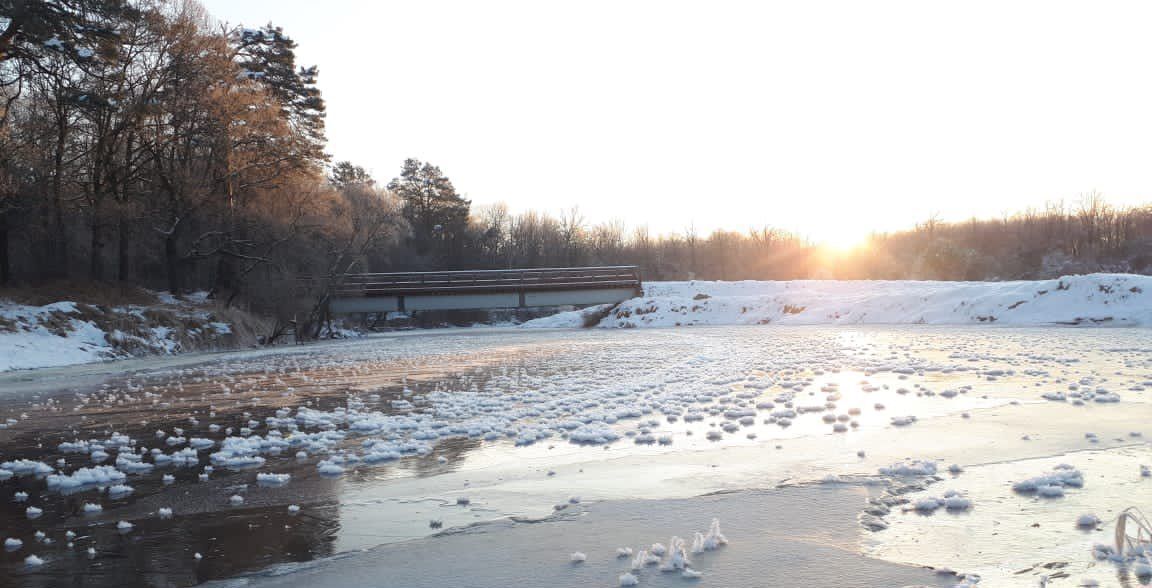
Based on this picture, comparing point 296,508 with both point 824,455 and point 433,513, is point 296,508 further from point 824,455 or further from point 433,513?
point 824,455

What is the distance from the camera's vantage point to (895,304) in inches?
1298

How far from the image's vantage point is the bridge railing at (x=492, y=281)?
141 feet

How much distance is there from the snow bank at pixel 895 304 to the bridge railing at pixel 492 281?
2.22 meters

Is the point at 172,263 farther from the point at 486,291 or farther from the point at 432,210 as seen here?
the point at 432,210

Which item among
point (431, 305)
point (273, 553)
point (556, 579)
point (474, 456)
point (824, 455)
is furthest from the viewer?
point (431, 305)

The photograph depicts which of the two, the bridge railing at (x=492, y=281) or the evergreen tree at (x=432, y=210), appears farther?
the evergreen tree at (x=432, y=210)

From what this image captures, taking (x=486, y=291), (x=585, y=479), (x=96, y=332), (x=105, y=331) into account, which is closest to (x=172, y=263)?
(x=105, y=331)

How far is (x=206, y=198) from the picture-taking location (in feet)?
97.0

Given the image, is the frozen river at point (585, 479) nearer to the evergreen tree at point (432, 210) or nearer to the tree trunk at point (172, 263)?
the tree trunk at point (172, 263)

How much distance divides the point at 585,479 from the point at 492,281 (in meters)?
Answer: 39.5

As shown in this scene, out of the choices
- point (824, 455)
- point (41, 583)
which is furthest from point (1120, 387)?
point (41, 583)

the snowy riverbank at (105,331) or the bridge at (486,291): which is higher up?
the bridge at (486,291)

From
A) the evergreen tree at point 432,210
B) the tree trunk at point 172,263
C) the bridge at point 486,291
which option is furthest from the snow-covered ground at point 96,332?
the evergreen tree at point 432,210

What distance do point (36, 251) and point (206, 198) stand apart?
23.7 ft
